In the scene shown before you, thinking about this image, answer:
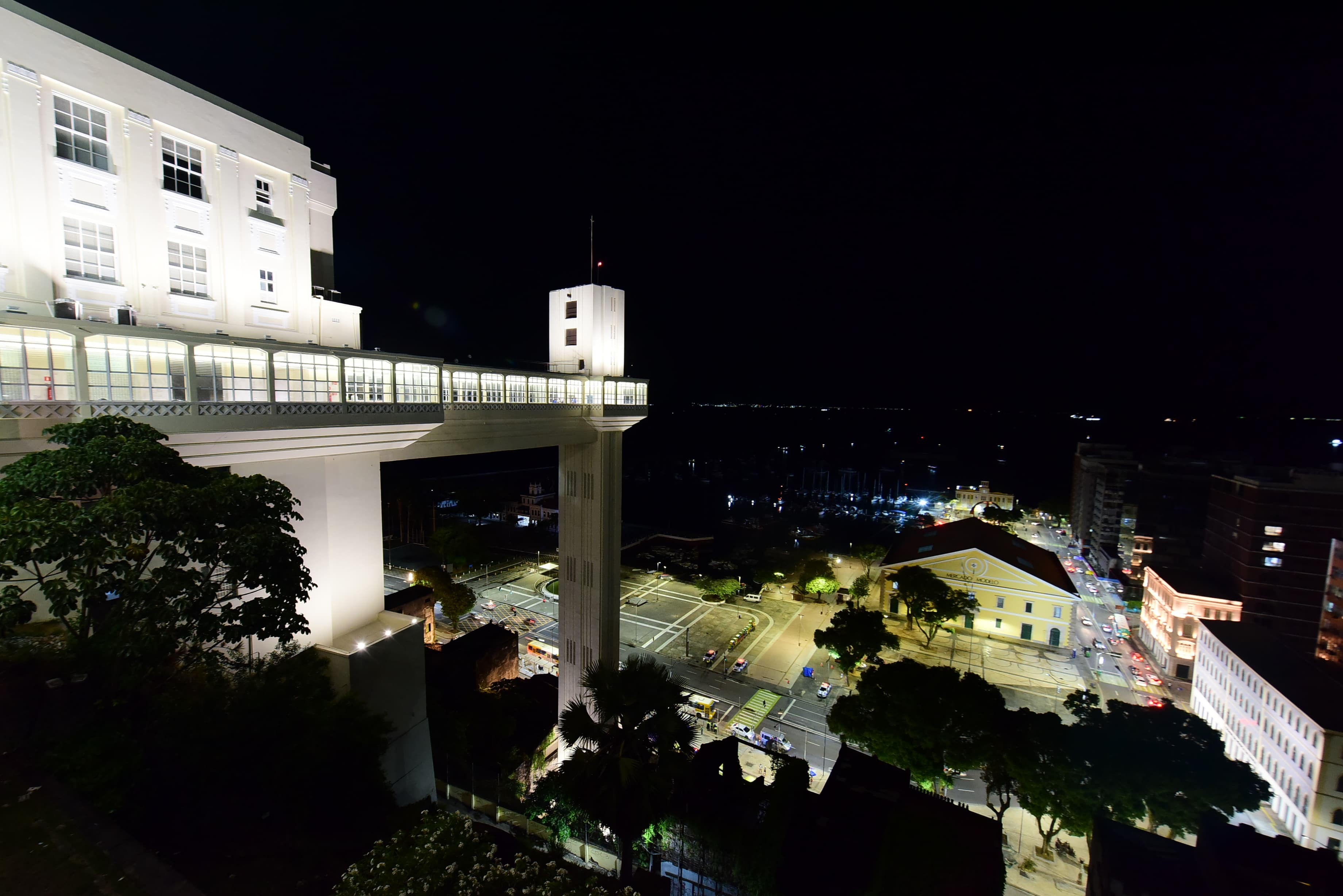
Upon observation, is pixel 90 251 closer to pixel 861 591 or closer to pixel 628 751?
pixel 628 751

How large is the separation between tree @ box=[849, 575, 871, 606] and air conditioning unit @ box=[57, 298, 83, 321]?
165ft

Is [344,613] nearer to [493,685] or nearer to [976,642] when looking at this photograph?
[493,685]

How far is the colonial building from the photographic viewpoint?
41.8m

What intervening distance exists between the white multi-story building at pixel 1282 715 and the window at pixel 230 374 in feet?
135

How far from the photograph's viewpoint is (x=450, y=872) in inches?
325

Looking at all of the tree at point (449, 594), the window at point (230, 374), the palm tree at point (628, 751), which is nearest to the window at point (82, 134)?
the window at point (230, 374)

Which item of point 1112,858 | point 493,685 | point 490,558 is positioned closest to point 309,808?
point 493,685

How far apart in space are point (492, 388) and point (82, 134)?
9.26m

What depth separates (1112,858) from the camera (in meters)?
14.8

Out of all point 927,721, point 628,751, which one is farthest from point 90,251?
point 927,721

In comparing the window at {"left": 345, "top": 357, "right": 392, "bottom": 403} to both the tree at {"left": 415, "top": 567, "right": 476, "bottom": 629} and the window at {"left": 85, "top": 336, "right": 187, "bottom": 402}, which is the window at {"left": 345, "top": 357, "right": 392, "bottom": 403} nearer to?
the window at {"left": 85, "top": 336, "right": 187, "bottom": 402}

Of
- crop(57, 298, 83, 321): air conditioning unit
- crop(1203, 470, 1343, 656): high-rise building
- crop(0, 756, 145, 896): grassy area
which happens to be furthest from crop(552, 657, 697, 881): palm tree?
crop(1203, 470, 1343, 656): high-rise building

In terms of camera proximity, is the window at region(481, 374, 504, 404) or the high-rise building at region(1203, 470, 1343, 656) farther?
the high-rise building at region(1203, 470, 1343, 656)

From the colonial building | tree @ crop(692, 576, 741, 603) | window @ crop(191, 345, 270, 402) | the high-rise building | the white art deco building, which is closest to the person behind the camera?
the white art deco building
